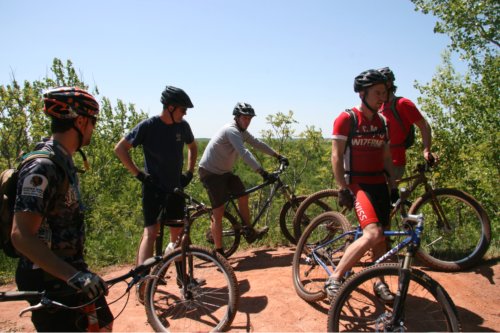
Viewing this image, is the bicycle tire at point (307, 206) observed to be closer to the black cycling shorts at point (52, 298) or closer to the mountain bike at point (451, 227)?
the mountain bike at point (451, 227)

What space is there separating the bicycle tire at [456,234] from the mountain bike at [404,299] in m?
1.30

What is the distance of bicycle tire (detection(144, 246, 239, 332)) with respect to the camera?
11.2 feet

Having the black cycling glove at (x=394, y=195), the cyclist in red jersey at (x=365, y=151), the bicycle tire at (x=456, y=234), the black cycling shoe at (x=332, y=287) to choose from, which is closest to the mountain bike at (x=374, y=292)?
the black cycling shoe at (x=332, y=287)

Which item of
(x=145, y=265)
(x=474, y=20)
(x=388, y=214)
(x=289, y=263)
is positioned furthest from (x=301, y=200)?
(x=474, y=20)

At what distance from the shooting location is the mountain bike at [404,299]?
8.13ft

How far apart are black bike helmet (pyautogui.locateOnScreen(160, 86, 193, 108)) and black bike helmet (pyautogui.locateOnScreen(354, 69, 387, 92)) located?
74.7 inches

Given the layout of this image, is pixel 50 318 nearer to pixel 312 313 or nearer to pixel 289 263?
pixel 312 313

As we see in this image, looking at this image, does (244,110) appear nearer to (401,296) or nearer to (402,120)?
(402,120)

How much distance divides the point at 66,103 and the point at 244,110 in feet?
11.4

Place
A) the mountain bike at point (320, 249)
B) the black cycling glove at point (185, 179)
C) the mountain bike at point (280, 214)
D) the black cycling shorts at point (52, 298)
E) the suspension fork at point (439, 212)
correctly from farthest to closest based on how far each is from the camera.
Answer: the mountain bike at point (280, 214) < the black cycling glove at point (185, 179) < the suspension fork at point (439, 212) < the mountain bike at point (320, 249) < the black cycling shorts at point (52, 298)

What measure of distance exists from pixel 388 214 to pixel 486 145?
8903 mm

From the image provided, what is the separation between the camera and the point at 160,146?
4.29 m

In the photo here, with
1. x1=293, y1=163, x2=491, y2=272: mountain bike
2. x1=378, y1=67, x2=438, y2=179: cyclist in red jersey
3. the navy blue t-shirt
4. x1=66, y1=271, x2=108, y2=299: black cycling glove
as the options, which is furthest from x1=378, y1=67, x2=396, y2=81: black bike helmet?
x1=66, y1=271, x2=108, y2=299: black cycling glove

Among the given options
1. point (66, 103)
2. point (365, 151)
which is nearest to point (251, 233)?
point (365, 151)
